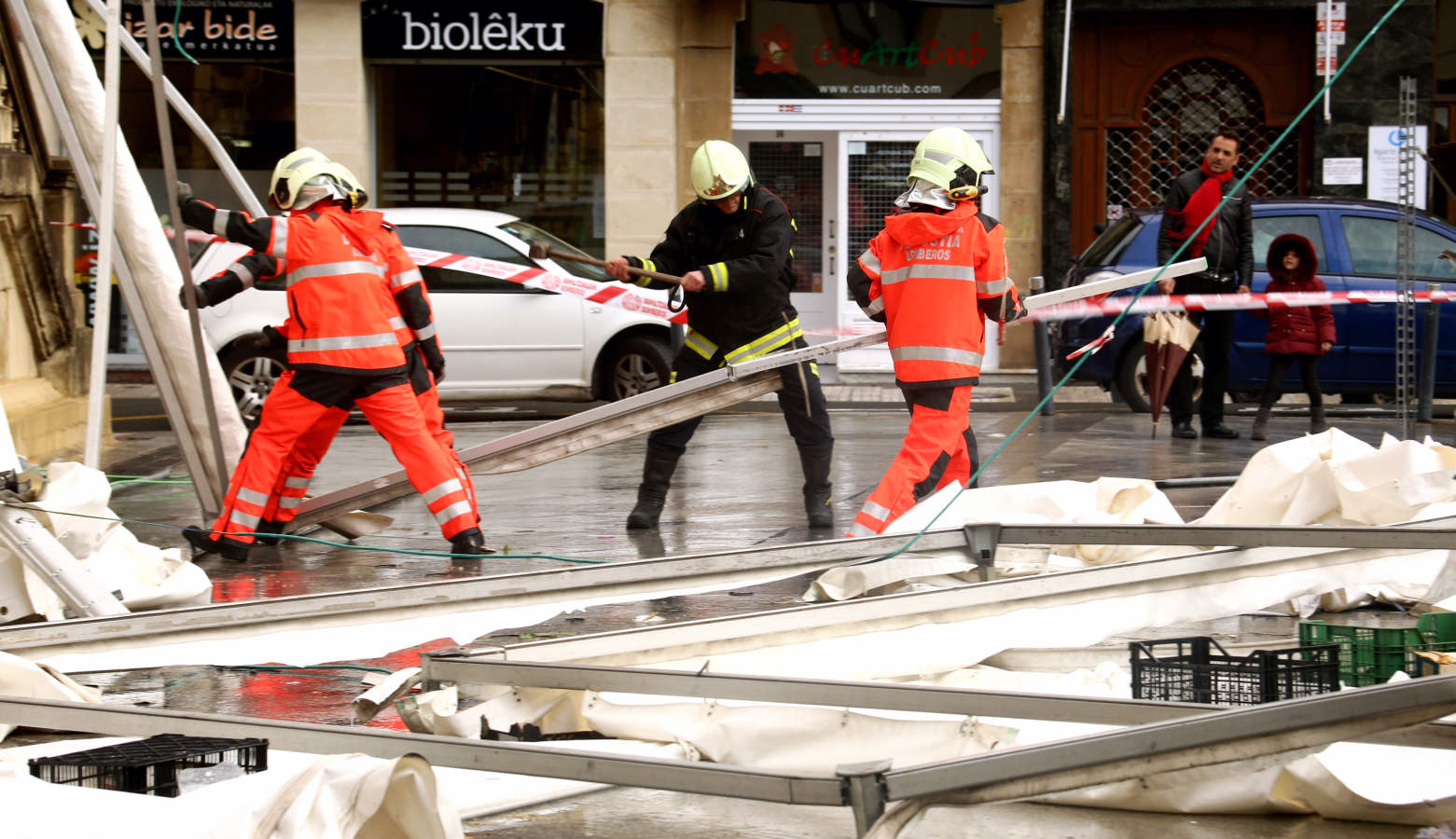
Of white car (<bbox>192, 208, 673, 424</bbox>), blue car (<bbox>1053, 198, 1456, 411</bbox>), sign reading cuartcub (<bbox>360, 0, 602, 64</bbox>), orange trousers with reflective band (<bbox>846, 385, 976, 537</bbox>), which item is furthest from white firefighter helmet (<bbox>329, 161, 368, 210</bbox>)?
sign reading cuartcub (<bbox>360, 0, 602, 64</bbox>)

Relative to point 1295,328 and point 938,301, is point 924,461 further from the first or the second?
point 1295,328

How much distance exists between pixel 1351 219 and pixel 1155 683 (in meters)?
9.32

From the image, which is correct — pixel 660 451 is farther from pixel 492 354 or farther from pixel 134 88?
pixel 134 88

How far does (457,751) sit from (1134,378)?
9.78 meters

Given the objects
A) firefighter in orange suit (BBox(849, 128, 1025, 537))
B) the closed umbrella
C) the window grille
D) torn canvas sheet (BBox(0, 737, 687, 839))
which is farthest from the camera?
the window grille

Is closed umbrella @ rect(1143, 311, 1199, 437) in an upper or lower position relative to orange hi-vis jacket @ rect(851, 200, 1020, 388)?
lower

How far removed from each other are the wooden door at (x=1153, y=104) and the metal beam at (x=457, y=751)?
48.7ft

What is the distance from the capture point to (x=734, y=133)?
17641 millimetres

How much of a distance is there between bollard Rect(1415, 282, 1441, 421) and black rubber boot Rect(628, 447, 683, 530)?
230 inches

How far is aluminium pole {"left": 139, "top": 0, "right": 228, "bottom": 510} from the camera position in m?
6.62

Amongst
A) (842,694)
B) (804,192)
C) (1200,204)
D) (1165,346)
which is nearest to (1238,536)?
(842,694)

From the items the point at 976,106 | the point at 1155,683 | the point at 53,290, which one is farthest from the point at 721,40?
the point at 1155,683

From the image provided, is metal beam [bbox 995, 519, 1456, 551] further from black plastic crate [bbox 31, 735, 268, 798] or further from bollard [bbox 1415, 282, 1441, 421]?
bollard [bbox 1415, 282, 1441, 421]

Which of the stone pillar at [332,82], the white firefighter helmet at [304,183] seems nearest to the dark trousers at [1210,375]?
the white firefighter helmet at [304,183]
